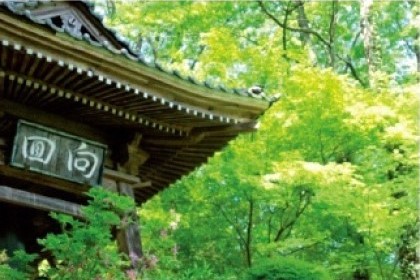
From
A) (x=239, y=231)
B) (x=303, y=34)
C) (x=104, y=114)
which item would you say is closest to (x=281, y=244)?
(x=239, y=231)

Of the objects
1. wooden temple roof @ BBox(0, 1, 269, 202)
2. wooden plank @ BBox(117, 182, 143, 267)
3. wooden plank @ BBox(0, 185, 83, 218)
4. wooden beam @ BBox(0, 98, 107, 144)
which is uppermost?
wooden temple roof @ BBox(0, 1, 269, 202)

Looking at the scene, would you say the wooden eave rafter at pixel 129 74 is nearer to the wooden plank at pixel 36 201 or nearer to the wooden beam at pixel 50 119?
the wooden beam at pixel 50 119

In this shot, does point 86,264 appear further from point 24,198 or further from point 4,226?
point 4,226

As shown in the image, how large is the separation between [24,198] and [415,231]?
5.97m

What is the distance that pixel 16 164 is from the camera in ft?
18.8

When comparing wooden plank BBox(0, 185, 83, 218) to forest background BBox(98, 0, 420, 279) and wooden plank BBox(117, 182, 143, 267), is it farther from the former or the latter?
forest background BBox(98, 0, 420, 279)

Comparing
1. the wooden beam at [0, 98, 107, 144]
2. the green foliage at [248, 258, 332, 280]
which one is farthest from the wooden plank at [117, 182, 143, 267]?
the green foliage at [248, 258, 332, 280]

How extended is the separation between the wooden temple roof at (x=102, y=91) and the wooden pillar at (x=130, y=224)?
0.41 meters

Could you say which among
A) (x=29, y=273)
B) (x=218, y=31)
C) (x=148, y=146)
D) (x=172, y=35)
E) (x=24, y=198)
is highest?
(x=172, y=35)

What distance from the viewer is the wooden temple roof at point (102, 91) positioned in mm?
5121

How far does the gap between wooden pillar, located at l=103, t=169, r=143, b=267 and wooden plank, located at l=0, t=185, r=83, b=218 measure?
0.48 m

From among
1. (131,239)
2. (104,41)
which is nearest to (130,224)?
(131,239)

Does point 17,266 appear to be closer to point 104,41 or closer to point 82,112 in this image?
point 82,112

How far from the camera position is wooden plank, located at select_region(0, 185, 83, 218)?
5617 millimetres
